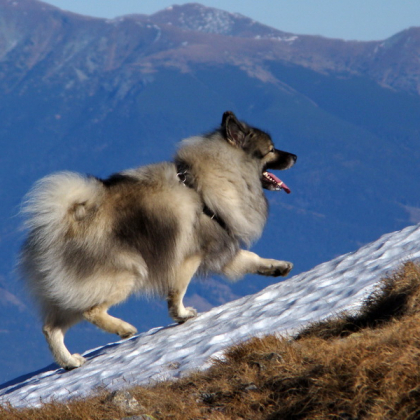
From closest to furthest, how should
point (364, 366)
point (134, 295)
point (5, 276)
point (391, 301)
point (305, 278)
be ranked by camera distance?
point (364, 366), point (391, 301), point (134, 295), point (305, 278), point (5, 276)

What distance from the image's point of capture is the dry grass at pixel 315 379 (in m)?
3.47

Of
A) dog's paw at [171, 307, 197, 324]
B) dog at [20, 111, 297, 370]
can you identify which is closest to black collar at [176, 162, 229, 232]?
dog at [20, 111, 297, 370]

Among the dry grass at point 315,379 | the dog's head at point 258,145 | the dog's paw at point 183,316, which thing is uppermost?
the dog's head at point 258,145

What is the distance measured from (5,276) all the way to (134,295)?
609 ft

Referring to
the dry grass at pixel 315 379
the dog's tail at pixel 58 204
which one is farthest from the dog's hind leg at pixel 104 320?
the dry grass at pixel 315 379

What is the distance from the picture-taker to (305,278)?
7.33 metres

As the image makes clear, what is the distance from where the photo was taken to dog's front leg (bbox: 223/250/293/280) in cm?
746

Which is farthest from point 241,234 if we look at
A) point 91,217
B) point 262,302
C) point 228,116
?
point 91,217

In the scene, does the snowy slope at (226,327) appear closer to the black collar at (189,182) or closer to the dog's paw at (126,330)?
the dog's paw at (126,330)

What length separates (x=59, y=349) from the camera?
6.62 m

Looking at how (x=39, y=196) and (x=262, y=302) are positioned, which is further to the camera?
(x=262, y=302)

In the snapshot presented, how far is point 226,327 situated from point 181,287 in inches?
36.9

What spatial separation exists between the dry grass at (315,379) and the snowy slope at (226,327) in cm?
46

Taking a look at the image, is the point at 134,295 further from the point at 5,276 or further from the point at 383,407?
the point at 5,276
